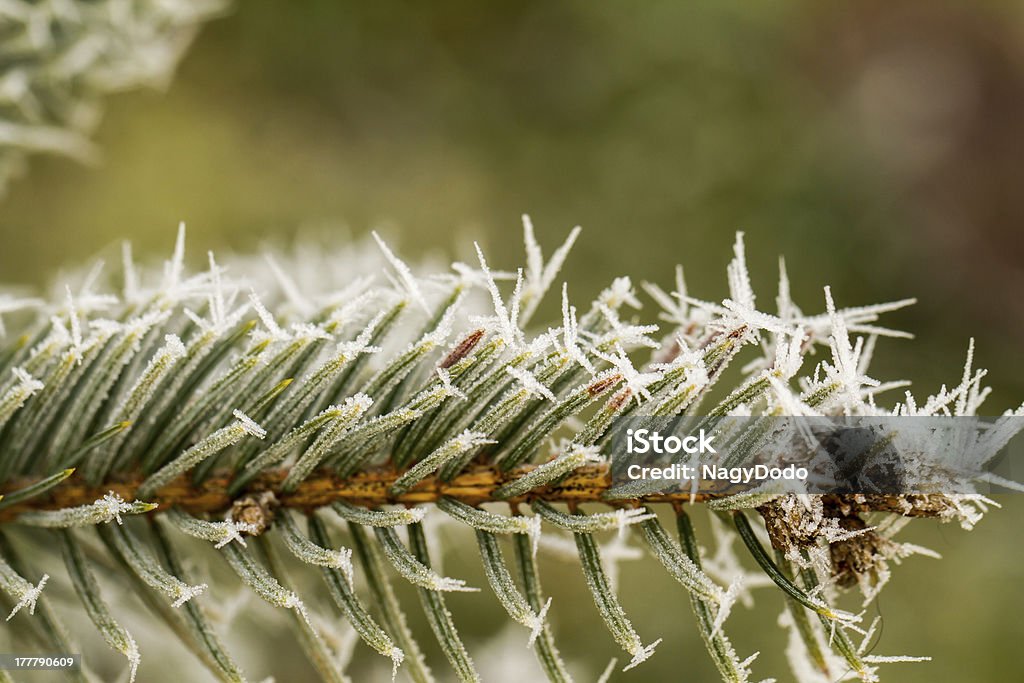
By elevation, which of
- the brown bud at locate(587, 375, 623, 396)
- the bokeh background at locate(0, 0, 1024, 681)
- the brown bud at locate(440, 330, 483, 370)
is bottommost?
the brown bud at locate(587, 375, 623, 396)

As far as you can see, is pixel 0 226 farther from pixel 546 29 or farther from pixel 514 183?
pixel 546 29

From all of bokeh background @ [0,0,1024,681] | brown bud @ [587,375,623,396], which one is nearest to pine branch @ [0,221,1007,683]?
brown bud @ [587,375,623,396]

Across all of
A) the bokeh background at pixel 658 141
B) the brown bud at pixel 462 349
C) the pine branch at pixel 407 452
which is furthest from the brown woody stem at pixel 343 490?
the bokeh background at pixel 658 141

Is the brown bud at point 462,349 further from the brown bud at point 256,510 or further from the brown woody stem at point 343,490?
the brown bud at point 256,510

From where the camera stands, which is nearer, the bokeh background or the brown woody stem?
the brown woody stem

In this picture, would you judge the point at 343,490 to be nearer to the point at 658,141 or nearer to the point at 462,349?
the point at 462,349

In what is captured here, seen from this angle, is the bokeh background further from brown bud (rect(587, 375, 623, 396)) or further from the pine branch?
brown bud (rect(587, 375, 623, 396))

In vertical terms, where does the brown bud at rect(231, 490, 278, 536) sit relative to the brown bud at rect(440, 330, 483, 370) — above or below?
below

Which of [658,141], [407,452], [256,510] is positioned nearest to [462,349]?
[407,452]

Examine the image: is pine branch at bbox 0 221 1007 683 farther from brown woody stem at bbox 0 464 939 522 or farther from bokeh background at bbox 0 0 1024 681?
bokeh background at bbox 0 0 1024 681
